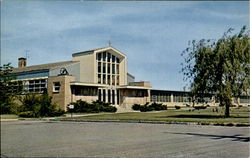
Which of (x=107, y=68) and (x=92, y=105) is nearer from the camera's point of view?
(x=107, y=68)

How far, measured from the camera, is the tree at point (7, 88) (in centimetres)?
200

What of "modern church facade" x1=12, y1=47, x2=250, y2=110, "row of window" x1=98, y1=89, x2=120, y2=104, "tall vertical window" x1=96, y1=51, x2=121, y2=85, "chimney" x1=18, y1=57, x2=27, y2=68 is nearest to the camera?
"chimney" x1=18, y1=57, x2=27, y2=68

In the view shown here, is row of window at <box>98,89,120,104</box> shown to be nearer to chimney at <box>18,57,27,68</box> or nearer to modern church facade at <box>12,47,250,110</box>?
modern church facade at <box>12,47,250,110</box>

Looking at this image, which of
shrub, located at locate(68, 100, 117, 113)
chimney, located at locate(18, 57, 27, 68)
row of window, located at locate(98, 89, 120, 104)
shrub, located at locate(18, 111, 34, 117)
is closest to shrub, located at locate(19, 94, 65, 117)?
shrub, located at locate(18, 111, 34, 117)

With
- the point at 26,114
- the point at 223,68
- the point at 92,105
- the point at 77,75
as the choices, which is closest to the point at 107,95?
the point at 92,105

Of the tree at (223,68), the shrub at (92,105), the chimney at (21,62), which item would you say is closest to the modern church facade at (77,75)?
the chimney at (21,62)

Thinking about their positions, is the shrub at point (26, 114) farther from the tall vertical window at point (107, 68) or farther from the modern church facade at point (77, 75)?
the tall vertical window at point (107, 68)

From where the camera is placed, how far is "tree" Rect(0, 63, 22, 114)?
200cm

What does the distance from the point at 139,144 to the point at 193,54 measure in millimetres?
16974

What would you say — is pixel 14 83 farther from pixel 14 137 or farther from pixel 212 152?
pixel 212 152

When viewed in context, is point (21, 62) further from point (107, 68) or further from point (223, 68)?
point (223, 68)

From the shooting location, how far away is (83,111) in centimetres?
676

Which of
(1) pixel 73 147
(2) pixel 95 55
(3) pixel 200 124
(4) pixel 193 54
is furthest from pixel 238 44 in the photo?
(1) pixel 73 147

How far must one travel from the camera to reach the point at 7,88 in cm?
204
